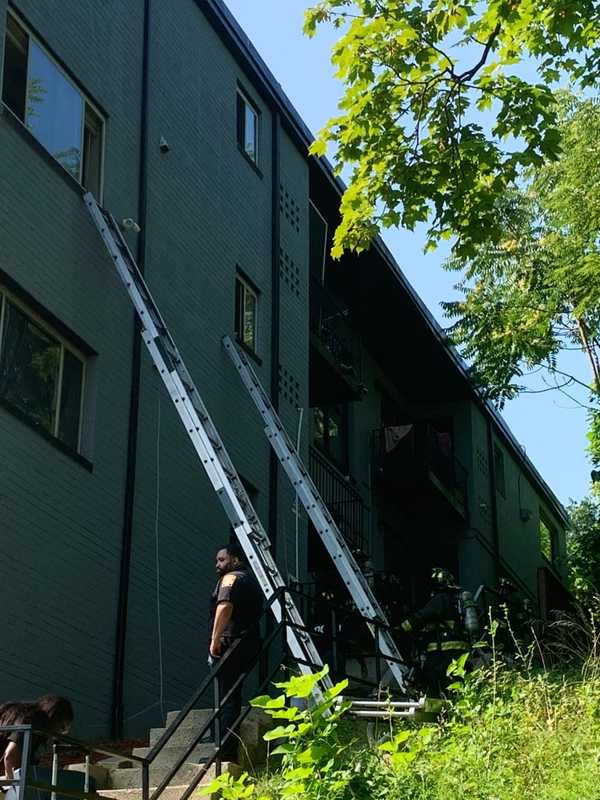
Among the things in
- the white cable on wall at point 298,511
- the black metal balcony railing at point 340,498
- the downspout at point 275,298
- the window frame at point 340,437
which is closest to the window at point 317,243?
the downspout at point 275,298

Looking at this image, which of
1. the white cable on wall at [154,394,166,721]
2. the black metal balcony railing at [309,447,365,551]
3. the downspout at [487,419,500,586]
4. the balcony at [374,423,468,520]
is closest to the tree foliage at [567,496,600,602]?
the downspout at [487,419,500,586]

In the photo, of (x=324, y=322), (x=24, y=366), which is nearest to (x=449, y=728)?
(x=24, y=366)

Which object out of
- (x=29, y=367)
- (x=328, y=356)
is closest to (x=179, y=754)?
(x=29, y=367)

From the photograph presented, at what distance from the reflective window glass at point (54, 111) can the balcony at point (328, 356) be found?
25.9ft

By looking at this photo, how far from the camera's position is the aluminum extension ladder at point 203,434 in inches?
471

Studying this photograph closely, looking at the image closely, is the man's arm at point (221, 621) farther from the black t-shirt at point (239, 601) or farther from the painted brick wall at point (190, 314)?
the painted brick wall at point (190, 314)

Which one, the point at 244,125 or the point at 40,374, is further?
the point at 244,125

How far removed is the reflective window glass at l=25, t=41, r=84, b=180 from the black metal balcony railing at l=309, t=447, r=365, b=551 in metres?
8.29

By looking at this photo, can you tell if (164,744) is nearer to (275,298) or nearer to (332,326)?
(275,298)

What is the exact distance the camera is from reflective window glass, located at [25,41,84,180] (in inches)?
535

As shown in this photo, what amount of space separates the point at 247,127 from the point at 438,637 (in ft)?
29.6

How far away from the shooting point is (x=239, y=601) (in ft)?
33.7

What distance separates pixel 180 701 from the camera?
14.6 metres

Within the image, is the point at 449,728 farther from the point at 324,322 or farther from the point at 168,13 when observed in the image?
the point at 324,322
